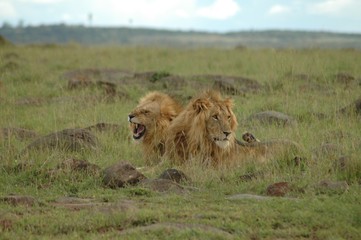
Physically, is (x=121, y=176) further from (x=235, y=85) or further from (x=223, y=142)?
(x=235, y=85)

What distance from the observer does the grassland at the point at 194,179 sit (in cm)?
582

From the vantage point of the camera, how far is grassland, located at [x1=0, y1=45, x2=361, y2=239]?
5820 millimetres

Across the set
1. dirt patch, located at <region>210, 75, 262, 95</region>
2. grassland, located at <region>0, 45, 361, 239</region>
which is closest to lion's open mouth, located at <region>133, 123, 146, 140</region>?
grassland, located at <region>0, 45, 361, 239</region>

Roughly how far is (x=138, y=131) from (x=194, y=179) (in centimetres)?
188

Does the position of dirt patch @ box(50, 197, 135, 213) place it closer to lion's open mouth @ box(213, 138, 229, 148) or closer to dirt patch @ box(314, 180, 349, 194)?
dirt patch @ box(314, 180, 349, 194)

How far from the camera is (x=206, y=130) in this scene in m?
8.64

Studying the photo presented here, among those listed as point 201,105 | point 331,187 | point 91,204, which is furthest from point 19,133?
point 331,187

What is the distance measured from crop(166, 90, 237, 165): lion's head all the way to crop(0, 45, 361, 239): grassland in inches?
12.0

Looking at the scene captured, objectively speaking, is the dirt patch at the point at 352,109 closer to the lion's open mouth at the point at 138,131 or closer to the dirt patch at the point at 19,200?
the lion's open mouth at the point at 138,131

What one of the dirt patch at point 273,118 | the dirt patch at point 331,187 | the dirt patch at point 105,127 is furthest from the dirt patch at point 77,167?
the dirt patch at point 273,118

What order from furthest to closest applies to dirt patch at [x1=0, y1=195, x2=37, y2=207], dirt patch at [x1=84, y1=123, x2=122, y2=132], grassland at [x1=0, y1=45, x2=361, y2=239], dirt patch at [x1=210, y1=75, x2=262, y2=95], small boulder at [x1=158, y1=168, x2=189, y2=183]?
1. dirt patch at [x1=210, y1=75, x2=262, y2=95]
2. dirt patch at [x1=84, y1=123, x2=122, y2=132]
3. small boulder at [x1=158, y1=168, x2=189, y2=183]
4. dirt patch at [x1=0, y1=195, x2=37, y2=207]
5. grassland at [x1=0, y1=45, x2=361, y2=239]

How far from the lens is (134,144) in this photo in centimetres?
959

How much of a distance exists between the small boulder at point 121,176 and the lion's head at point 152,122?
1.58 m

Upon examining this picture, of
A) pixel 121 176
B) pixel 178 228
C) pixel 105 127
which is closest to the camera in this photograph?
pixel 178 228
